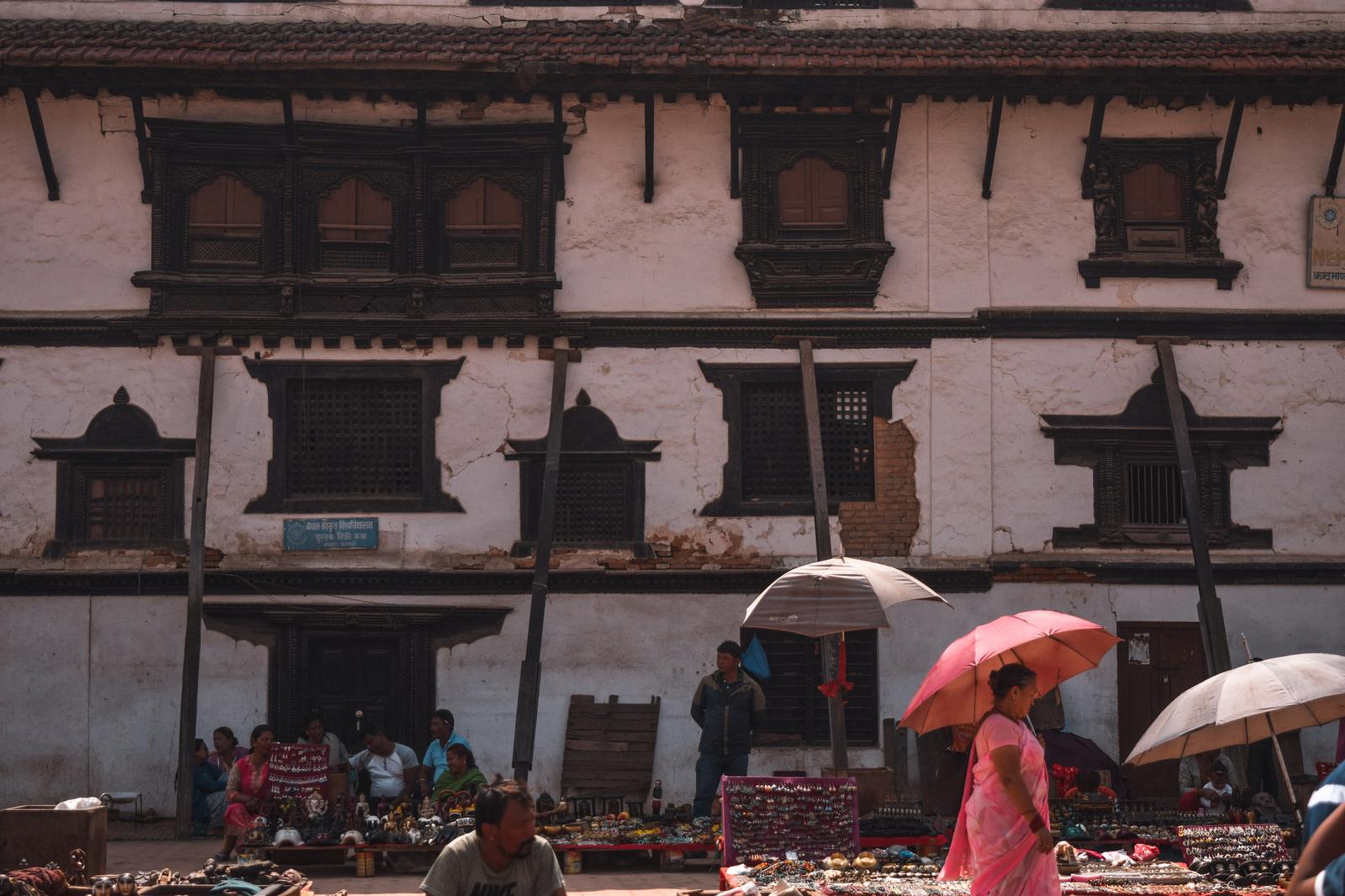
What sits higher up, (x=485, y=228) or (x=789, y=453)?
(x=485, y=228)

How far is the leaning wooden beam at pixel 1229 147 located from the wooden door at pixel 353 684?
409 inches

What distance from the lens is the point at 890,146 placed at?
16.5 m

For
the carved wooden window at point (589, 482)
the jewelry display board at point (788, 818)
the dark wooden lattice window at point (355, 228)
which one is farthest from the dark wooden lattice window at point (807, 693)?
the dark wooden lattice window at point (355, 228)

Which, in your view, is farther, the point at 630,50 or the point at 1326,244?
the point at 1326,244

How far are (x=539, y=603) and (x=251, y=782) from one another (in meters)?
3.34

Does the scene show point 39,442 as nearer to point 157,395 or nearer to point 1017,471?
point 157,395

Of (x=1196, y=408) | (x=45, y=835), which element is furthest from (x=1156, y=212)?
(x=45, y=835)

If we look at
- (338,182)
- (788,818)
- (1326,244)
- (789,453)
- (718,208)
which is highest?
(338,182)

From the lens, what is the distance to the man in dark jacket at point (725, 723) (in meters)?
13.9

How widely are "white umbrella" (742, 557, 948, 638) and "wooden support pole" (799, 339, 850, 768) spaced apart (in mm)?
3240

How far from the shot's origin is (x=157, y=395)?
16406mm

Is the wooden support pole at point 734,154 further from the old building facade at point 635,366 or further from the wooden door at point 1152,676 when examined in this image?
the wooden door at point 1152,676

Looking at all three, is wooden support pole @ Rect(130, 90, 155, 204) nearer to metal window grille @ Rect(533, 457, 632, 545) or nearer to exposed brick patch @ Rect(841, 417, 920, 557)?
metal window grille @ Rect(533, 457, 632, 545)

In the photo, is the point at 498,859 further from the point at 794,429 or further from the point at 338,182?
the point at 338,182
